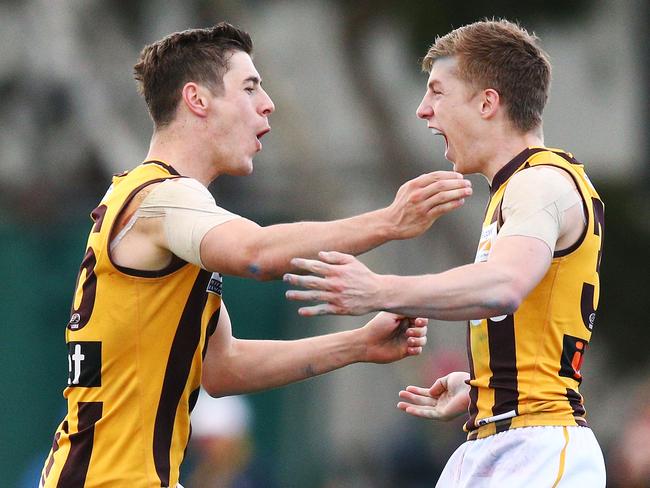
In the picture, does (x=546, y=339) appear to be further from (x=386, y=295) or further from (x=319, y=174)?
(x=319, y=174)

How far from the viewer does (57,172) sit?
15320 millimetres

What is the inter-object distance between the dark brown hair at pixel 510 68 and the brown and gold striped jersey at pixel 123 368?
154cm

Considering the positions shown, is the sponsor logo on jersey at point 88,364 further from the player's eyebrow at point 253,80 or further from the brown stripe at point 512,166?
the brown stripe at point 512,166

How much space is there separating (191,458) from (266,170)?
13.3 feet

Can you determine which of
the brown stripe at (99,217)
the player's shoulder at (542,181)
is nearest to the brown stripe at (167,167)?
the brown stripe at (99,217)

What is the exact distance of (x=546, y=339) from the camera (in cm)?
594

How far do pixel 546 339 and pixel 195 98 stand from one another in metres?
1.97

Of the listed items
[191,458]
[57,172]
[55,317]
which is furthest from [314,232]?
[57,172]

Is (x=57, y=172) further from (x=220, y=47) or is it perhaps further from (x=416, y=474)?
(x=220, y=47)

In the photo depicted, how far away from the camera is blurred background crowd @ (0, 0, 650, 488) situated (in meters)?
14.1

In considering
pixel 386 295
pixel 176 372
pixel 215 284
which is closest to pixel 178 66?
pixel 215 284

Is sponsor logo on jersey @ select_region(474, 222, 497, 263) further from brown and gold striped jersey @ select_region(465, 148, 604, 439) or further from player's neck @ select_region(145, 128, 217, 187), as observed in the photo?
player's neck @ select_region(145, 128, 217, 187)

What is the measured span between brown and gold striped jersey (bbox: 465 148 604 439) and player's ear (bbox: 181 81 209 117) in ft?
4.74

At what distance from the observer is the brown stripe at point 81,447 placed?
5.91m
